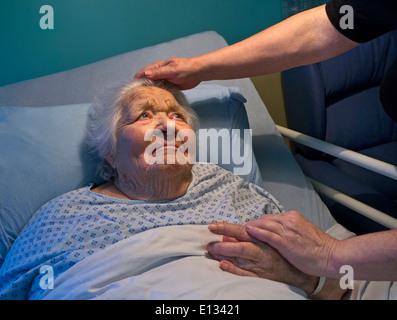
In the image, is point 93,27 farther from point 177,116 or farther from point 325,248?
point 325,248

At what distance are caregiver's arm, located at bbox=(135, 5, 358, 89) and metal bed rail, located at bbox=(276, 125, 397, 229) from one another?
13.4 inches

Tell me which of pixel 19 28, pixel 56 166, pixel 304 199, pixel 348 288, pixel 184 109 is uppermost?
pixel 19 28

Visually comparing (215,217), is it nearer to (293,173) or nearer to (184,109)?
(184,109)

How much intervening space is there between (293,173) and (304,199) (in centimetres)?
14

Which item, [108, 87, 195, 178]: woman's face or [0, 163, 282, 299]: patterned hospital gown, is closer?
[0, 163, 282, 299]: patterned hospital gown

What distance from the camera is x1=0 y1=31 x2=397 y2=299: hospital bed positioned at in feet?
3.38

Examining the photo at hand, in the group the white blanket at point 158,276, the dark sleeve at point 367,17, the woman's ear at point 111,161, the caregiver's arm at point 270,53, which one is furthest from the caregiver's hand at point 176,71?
the white blanket at point 158,276

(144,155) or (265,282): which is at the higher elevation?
(144,155)

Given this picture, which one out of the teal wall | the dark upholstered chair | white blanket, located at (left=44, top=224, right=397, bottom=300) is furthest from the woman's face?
the dark upholstered chair

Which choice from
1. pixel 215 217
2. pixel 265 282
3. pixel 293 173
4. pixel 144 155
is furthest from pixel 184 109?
pixel 265 282

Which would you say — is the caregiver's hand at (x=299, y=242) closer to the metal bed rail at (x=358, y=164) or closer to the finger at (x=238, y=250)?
the finger at (x=238, y=250)

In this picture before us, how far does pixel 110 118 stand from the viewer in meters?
1.42

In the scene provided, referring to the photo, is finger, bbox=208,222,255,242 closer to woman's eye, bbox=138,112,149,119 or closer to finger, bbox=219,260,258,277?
finger, bbox=219,260,258,277
